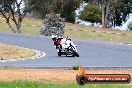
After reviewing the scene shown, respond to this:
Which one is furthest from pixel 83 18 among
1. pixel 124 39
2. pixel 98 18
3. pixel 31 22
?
pixel 124 39

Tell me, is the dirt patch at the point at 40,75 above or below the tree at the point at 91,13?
above

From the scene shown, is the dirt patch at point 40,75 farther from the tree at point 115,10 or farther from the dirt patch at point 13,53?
the tree at point 115,10

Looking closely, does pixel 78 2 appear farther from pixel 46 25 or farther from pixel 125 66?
pixel 125 66

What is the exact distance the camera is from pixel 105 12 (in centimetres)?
7456

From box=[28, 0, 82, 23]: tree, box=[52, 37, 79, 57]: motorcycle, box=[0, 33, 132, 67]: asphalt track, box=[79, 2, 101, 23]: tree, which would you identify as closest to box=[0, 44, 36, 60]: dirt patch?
box=[0, 33, 132, 67]: asphalt track

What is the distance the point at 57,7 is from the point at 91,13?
12.4 metres

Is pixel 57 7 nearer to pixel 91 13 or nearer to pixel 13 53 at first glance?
pixel 91 13

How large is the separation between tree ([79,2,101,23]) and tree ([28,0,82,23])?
1660 mm

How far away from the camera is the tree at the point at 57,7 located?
57.1 m

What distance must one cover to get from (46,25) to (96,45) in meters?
12.0

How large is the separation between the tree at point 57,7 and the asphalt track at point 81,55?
63.7 ft

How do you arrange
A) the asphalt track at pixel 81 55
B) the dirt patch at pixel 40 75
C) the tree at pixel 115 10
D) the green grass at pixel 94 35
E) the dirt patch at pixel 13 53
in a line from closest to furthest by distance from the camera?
1. the dirt patch at pixel 40 75
2. the asphalt track at pixel 81 55
3. the dirt patch at pixel 13 53
4. the green grass at pixel 94 35
5. the tree at pixel 115 10

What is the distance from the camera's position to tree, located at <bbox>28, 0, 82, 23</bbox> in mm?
57062

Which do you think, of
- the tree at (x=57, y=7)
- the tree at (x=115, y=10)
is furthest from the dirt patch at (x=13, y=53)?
the tree at (x=115, y=10)
